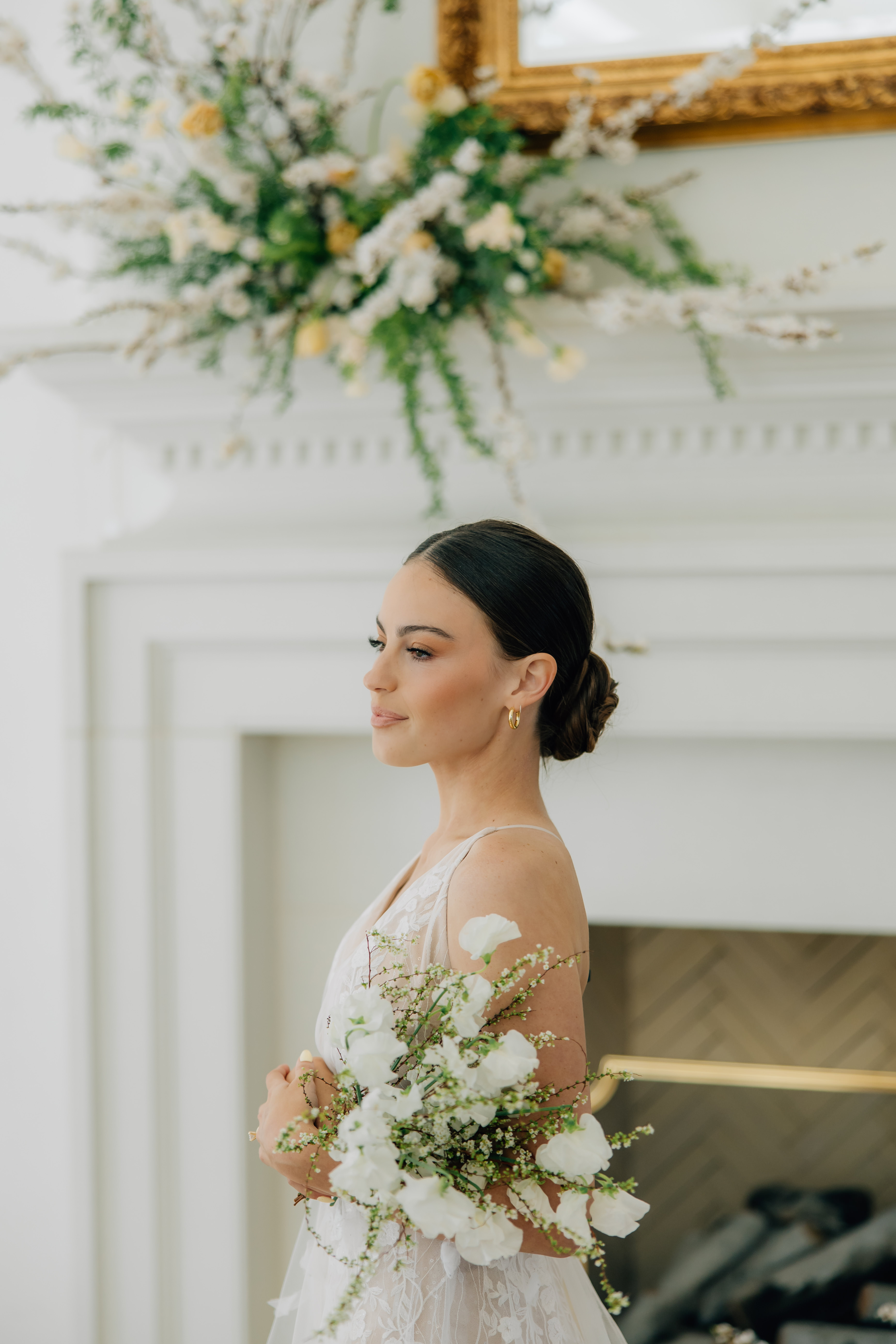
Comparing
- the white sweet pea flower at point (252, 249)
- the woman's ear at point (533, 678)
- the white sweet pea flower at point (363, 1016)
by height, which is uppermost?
the white sweet pea flower at point (252, 249)

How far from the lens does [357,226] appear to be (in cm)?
172

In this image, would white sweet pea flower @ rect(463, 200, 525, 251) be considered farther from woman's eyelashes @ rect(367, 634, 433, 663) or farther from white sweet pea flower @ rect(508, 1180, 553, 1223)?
white sweet pea flower @ rect(508, 1180, 553, 1223)

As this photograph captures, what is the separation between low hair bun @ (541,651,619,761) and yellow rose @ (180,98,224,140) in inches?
40.9

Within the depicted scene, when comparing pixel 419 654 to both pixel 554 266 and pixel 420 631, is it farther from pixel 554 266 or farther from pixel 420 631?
pixel 554 266

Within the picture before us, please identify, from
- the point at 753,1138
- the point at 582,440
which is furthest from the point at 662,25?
the point at 753,1138

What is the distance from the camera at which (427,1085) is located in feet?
2.98

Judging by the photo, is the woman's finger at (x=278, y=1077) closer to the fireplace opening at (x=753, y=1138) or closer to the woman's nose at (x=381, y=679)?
the woman's nose at (x=381, y=679)

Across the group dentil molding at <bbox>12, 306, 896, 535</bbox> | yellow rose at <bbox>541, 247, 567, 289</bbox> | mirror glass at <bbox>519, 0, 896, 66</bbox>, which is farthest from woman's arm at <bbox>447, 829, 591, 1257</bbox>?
mirror glass at <bbox>519, 0, 896, 66</bbox>

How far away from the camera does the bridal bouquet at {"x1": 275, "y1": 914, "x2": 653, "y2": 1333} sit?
837mm

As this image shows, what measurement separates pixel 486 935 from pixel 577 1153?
0.60 feet

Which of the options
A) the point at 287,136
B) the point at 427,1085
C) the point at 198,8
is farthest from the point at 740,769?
the point at 198,8

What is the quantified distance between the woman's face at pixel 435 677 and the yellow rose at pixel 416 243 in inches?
27.1

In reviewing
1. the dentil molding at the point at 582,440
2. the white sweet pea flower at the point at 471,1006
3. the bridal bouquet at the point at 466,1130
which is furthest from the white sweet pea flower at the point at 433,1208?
the dentil molding at the point at 582,440

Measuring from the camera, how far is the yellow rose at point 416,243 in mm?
1604
